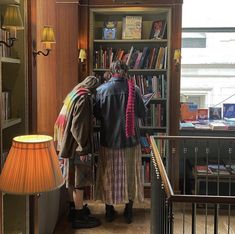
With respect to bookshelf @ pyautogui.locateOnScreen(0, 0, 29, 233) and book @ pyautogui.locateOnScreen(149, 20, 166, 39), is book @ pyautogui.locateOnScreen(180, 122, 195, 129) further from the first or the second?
bookshelf @ pyautogui.locateOnScreen(0, 0, 29, 233)

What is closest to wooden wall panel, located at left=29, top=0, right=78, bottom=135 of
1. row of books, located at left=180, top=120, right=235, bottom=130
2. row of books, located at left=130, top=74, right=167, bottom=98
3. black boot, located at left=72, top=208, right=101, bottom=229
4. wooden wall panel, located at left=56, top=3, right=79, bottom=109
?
wooden wall panel, located at left=56, top=3, right=79, bottom=109

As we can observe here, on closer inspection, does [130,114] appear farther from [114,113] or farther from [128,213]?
[128,213]

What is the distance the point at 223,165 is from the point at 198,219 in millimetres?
816

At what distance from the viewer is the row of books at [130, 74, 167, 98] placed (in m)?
4.69

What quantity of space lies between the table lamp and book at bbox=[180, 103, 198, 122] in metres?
3.44

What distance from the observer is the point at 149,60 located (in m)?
4.71

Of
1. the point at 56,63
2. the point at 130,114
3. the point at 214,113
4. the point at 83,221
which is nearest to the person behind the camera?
the point at 130,114

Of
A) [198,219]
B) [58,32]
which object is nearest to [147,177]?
[198,219]

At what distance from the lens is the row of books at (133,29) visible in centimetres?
468

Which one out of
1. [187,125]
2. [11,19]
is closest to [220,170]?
[187,125]

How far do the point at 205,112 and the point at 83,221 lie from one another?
221 cm

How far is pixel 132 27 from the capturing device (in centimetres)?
469

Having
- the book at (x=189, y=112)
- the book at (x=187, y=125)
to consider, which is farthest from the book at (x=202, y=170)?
the book at (x=189, y=112)

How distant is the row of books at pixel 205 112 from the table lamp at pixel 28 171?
345 centimetres
